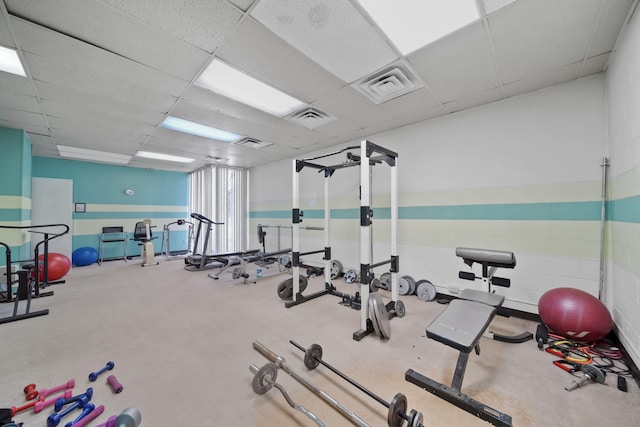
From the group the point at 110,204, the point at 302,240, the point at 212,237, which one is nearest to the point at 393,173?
the point at 302,240

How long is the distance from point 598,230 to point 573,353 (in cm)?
131

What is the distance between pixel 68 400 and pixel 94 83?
117 inches

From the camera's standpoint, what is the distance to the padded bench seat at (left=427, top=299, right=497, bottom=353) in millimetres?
1570

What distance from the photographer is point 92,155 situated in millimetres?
5730

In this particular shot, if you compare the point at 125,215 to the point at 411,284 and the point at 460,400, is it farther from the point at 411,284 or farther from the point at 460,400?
the point at 460,400

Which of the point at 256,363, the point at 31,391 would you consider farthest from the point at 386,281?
the point at 31,391

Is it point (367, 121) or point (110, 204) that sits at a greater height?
point (367, 121)

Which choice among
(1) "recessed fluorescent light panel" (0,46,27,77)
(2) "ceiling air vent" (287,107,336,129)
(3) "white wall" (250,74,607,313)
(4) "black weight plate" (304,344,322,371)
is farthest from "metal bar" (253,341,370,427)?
(1) "recessed fluorescent light panel" (0,46,27,77)

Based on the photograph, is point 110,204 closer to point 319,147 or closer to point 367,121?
point 319,147

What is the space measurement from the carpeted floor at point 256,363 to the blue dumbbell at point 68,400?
6cm

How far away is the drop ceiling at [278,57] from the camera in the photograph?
5.75 ft

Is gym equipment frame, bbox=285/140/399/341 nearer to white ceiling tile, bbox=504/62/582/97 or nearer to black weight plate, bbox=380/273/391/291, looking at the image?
black weight plate, bbox=380/273/391/291

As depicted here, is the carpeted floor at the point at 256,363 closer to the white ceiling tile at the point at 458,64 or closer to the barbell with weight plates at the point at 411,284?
the barbell with weight plates at the point at 411,284

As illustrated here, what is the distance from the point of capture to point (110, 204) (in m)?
6.79
